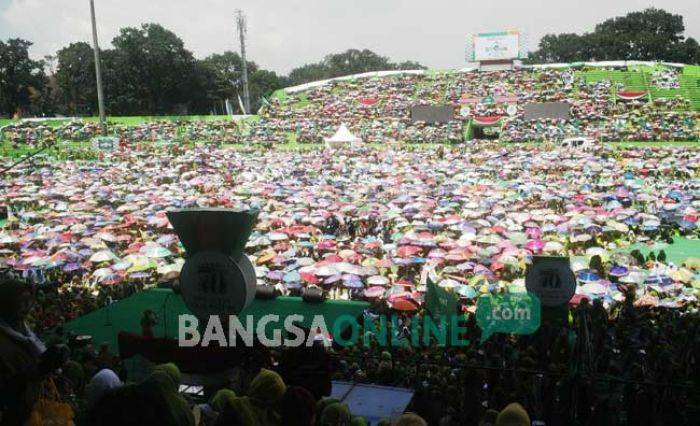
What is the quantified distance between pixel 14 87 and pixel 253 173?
4836 centimetres

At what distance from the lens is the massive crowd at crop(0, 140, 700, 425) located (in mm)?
5367

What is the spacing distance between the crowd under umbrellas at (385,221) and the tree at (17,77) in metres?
39.7

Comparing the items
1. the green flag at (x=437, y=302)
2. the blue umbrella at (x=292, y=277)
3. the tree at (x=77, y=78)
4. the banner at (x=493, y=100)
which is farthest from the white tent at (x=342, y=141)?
the tree at (x=77, y=78)

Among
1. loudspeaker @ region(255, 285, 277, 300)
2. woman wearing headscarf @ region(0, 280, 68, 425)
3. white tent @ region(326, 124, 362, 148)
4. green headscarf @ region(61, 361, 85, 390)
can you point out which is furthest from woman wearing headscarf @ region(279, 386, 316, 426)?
white tent @ region(326, 124, 362, 148)

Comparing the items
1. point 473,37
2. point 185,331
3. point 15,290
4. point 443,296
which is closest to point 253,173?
point 443,296

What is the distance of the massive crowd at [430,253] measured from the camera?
537 cm

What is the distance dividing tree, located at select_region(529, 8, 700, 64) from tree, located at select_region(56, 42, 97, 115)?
66032 mm

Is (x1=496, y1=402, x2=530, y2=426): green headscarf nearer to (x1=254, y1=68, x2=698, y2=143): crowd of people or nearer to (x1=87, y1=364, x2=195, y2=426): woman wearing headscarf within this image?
(x1=87, y1=364, x2=195, y2=426): woman wearing headscarf

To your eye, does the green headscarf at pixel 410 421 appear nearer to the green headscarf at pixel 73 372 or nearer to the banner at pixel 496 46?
the green headscarf at pixel 73 372

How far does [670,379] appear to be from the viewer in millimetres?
5945

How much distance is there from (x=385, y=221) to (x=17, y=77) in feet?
193

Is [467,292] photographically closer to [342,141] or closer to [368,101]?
[342,141]

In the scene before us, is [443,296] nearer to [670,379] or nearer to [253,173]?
[670,379]

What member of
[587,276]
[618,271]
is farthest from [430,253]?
[618,271]
